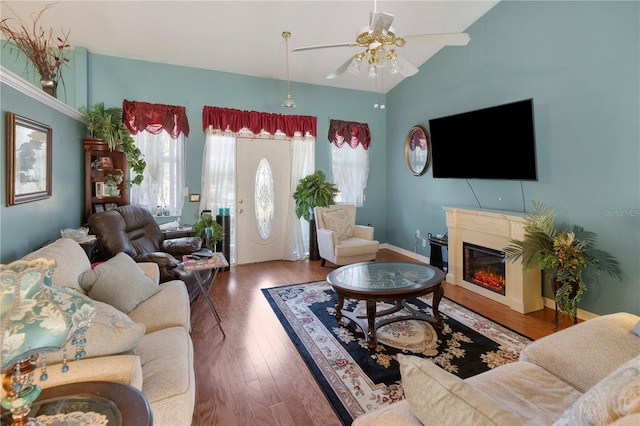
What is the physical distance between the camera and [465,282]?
157 inches

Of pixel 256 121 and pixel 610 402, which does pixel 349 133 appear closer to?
pixel 256 121

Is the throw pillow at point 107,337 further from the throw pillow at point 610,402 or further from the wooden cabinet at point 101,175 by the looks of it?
the wooden cabinet at point 101,175

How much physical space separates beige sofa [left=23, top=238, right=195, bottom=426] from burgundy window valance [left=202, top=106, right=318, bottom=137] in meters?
3.13

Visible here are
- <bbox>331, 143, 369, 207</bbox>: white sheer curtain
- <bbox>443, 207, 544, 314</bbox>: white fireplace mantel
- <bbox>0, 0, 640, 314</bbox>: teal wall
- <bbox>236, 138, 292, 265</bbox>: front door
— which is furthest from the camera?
<bbox>331, 143, 369, 207</bbox>: white sheer curtain

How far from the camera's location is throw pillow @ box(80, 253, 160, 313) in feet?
6.44

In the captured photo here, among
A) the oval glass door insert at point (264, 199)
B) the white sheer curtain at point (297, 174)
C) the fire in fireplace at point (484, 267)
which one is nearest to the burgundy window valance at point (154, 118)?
the oval glass door insert at point (264, 199)

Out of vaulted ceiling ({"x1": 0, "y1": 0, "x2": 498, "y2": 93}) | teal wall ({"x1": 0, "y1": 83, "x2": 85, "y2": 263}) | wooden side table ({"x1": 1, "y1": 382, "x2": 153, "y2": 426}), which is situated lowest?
wooden side table ({"x1": 1, "y1": 382, "x2": 153, "y2": 426})

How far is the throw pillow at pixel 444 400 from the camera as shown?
0.83 metres

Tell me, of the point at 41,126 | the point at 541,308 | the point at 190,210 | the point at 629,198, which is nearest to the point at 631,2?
the point at 629,198

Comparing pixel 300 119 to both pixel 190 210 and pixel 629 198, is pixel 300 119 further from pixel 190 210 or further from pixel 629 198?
pixel 629 198

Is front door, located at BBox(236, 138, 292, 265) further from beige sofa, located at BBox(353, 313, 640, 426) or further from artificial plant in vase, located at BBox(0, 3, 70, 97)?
beige sofa, located at BBox(353, 313, 640, 426)

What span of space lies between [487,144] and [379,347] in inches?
107

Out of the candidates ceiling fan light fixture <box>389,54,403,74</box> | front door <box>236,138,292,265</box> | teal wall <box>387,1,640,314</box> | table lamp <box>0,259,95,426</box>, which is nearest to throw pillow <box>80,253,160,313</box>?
table lamp <box>0,259,95,426</box>

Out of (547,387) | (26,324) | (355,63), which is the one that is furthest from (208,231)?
(547,387)
